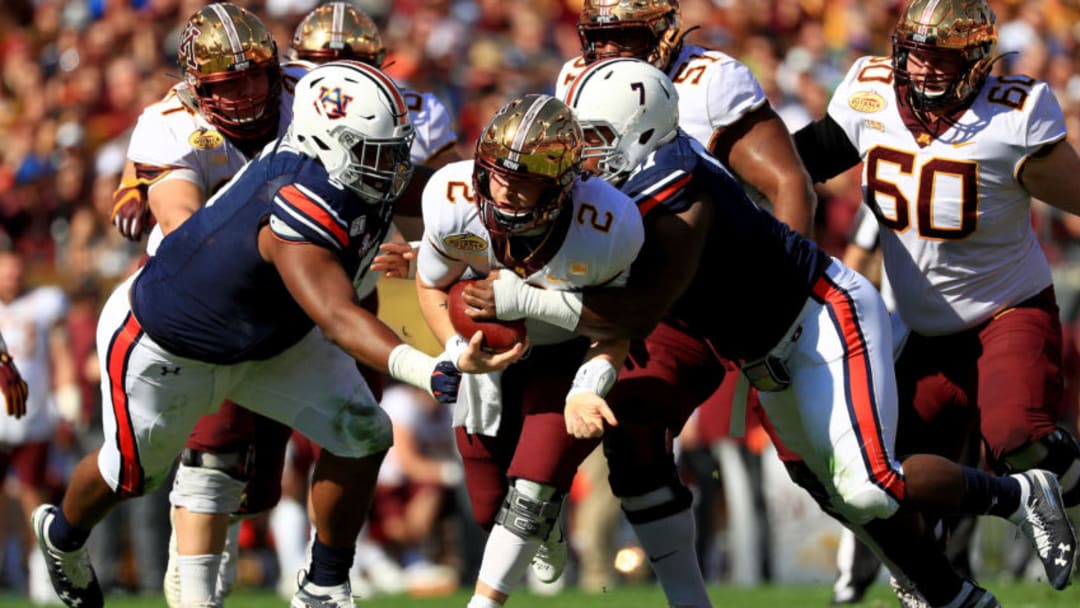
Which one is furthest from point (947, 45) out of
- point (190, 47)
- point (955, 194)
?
point (190, 47)

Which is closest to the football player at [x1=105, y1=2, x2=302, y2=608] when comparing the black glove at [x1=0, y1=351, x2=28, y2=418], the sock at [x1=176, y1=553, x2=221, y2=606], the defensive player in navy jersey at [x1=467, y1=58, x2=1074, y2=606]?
the sock at [x1=176, y1=553, x2=221, y2=606]

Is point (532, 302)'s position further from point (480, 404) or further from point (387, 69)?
point (387, 69)

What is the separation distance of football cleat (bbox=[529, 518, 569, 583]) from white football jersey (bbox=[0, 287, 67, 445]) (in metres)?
4.29

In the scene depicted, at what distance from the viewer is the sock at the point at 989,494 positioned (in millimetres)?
5129

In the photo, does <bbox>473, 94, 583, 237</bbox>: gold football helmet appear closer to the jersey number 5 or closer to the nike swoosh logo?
the nike swoosh logo

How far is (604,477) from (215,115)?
3.70 meters

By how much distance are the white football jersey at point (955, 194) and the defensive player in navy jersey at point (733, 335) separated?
2.00 feet

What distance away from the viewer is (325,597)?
5.38 meters

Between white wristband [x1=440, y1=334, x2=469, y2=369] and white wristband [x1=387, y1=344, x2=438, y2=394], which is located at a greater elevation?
white wristband [x1=440, y1=334, x2=469, y2=369]

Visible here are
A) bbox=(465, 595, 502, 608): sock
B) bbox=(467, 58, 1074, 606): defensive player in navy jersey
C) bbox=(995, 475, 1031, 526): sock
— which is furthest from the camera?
A: bbox=(995, 475, 1031, 526): sock

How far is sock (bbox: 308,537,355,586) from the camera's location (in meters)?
5.40

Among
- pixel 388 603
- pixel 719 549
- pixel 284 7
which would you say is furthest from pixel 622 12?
pixel 284 7

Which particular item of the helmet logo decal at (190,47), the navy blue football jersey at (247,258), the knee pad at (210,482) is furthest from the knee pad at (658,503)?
the helmet logo decal at (190,47)

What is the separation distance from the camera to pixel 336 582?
5.41m
